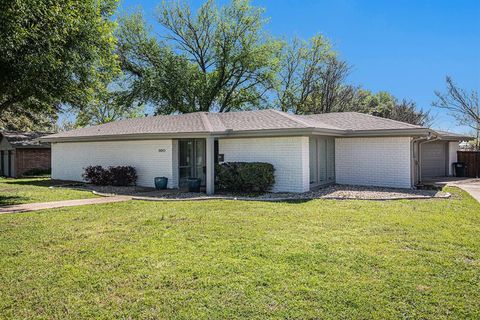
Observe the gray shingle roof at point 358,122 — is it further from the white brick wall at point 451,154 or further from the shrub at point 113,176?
the shrub at point 113,176

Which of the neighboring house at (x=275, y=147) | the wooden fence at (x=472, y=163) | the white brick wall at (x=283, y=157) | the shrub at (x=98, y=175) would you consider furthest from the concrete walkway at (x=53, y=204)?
the wooden fence at (x=472, y=163)

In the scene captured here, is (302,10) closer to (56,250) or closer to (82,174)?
(82,174)

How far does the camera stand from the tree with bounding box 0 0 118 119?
33.0 ft

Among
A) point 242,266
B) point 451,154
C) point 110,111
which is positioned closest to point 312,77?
point 451,154

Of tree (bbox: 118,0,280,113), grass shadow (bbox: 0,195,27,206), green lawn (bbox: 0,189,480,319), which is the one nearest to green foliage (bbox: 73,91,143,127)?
tree (bbox: 118,0,280,113)

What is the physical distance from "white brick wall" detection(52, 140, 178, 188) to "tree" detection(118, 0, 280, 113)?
1049 cm

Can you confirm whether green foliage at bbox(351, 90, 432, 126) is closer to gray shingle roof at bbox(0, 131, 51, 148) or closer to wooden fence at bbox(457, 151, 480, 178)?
wooden fence at bbox(457, 151, 480, 178)

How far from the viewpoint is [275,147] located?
14.2m

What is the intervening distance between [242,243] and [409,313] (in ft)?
10.3

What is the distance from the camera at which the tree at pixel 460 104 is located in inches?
1206

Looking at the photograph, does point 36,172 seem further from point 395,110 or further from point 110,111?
point 395,110

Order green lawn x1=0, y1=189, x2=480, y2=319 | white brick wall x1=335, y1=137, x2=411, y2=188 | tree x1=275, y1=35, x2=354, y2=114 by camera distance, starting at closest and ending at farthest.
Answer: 1. green lawn x1=0, y1=189, x2=480, y2=319
2. white brick wall x1=335, y1=137, x2=411, y2=188
3. tree x1=275, y1=35, x2=354, y2=114

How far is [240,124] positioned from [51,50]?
7.54 metres

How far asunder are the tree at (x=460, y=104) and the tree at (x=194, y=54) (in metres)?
14.4
